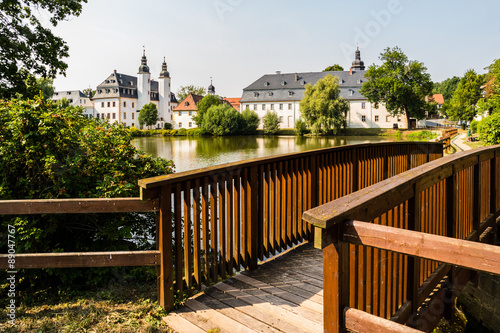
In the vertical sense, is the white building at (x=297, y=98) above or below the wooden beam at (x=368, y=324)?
above

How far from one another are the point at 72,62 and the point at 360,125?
6483 centimetres

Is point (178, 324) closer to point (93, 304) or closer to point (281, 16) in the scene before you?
point (93, 304)

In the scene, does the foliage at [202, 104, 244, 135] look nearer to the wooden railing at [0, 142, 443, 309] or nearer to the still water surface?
the still water surface

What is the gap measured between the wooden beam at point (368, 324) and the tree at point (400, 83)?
60.6 m

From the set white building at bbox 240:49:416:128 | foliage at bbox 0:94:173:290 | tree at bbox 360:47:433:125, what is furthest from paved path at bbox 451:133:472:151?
white building at bbox 240:49:416:128

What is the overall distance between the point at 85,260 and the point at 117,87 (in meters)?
101

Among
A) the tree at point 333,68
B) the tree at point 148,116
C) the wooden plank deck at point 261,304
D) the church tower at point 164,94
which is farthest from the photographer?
the church tower at point 164,94

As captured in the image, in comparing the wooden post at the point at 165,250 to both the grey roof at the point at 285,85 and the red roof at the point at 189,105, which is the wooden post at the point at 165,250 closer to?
the grey roof at the point at 285,85

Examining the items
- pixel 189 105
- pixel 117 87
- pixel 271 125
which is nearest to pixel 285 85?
pixel 271 125

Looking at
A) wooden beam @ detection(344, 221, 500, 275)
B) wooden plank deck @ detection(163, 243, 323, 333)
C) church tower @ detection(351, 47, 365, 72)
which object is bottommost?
wooden plank deck @ detection(163, 243, 323, 333)

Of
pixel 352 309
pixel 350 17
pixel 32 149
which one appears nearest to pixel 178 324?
pixel 352 309

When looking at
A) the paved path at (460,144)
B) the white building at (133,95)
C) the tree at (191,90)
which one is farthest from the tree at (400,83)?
the white building at (133,95)

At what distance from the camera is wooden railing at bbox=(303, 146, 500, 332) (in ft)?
5.41

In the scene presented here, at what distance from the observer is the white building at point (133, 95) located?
3834 inches
